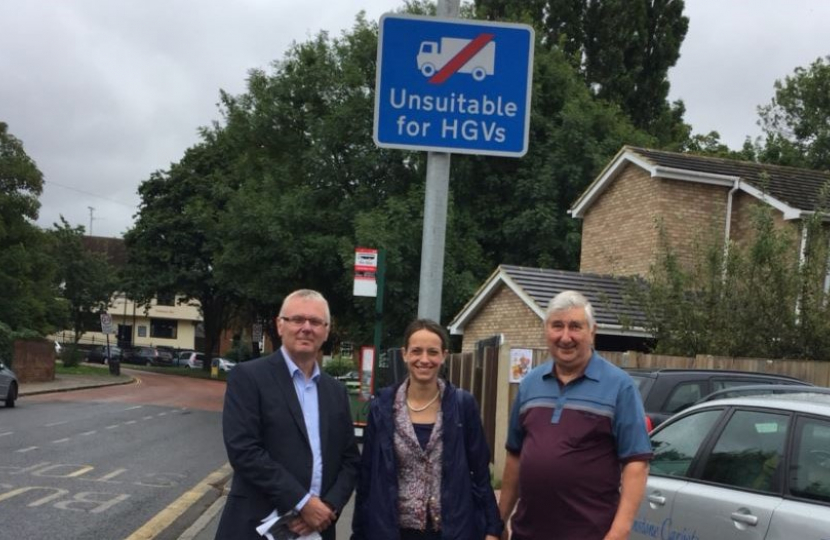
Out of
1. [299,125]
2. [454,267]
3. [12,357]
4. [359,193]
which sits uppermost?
[299,125]

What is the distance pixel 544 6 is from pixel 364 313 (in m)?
19.8

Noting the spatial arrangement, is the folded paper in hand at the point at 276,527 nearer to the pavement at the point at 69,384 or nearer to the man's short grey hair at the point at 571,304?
the man's short grey hair at the point at 571,304

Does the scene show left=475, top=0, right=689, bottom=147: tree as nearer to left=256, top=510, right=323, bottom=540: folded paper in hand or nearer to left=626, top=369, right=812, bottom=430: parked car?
left=626, top=369, right=812, bottom=430: parked car

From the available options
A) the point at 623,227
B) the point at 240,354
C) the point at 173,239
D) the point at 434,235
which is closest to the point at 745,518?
the point at 434,235

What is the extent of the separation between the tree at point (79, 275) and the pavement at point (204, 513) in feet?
74.7

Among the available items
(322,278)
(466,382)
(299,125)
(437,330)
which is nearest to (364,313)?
(322,278)

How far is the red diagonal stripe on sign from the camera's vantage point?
4652 millimetres

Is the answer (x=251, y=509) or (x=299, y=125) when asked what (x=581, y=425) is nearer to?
(x=251, y=509)

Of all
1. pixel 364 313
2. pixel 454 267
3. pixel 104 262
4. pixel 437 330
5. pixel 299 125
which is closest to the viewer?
pixel 437 330

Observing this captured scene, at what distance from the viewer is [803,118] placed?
1652 inches

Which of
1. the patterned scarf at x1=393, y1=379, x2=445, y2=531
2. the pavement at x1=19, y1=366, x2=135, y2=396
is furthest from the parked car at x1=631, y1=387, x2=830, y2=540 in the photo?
the pavement at x1=19, y1=366, x2=135, y2=396

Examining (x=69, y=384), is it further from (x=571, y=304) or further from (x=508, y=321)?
(x=571, y=304)

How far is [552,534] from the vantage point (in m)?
3.60

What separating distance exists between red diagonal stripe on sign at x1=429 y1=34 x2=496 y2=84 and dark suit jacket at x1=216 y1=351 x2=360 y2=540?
162 cm
